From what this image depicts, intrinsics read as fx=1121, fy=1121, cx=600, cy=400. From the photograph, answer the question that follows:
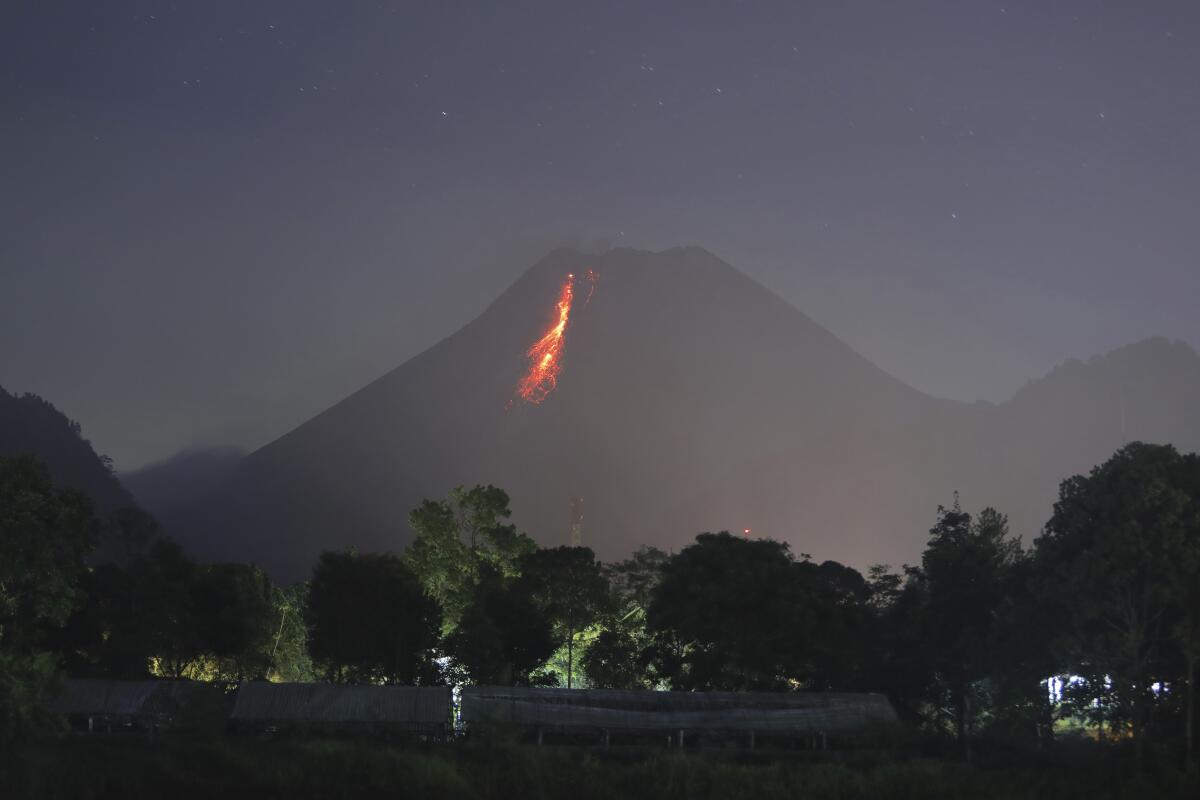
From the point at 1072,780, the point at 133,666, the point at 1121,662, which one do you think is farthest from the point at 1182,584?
the point at 133,666

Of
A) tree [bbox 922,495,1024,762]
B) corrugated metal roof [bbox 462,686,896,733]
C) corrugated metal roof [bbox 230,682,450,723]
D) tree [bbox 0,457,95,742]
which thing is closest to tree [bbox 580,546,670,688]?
corrugated metal roof [bbox 462,686,896,733]

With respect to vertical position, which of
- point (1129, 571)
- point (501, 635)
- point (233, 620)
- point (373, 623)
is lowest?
point (501, 635)

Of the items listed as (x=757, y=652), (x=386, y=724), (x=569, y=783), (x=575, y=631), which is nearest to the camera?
(x=569, y=783)

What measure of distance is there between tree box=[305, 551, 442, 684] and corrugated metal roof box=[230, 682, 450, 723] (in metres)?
8.43

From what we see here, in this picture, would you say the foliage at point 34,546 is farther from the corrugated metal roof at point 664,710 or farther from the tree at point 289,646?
the tree at point 289,646

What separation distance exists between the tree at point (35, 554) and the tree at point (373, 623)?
52.0ft

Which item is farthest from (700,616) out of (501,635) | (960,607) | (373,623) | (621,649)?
(373,623)

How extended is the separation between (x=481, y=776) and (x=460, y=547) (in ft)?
83.2

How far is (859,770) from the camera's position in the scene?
3306 centimetres

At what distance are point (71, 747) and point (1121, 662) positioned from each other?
32.5 meters

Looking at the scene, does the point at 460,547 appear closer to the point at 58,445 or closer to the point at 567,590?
the point at 567,590

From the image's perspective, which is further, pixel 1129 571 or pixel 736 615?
pixel 736 615

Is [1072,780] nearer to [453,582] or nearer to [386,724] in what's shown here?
[386,724]

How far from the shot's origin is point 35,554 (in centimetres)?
3164
